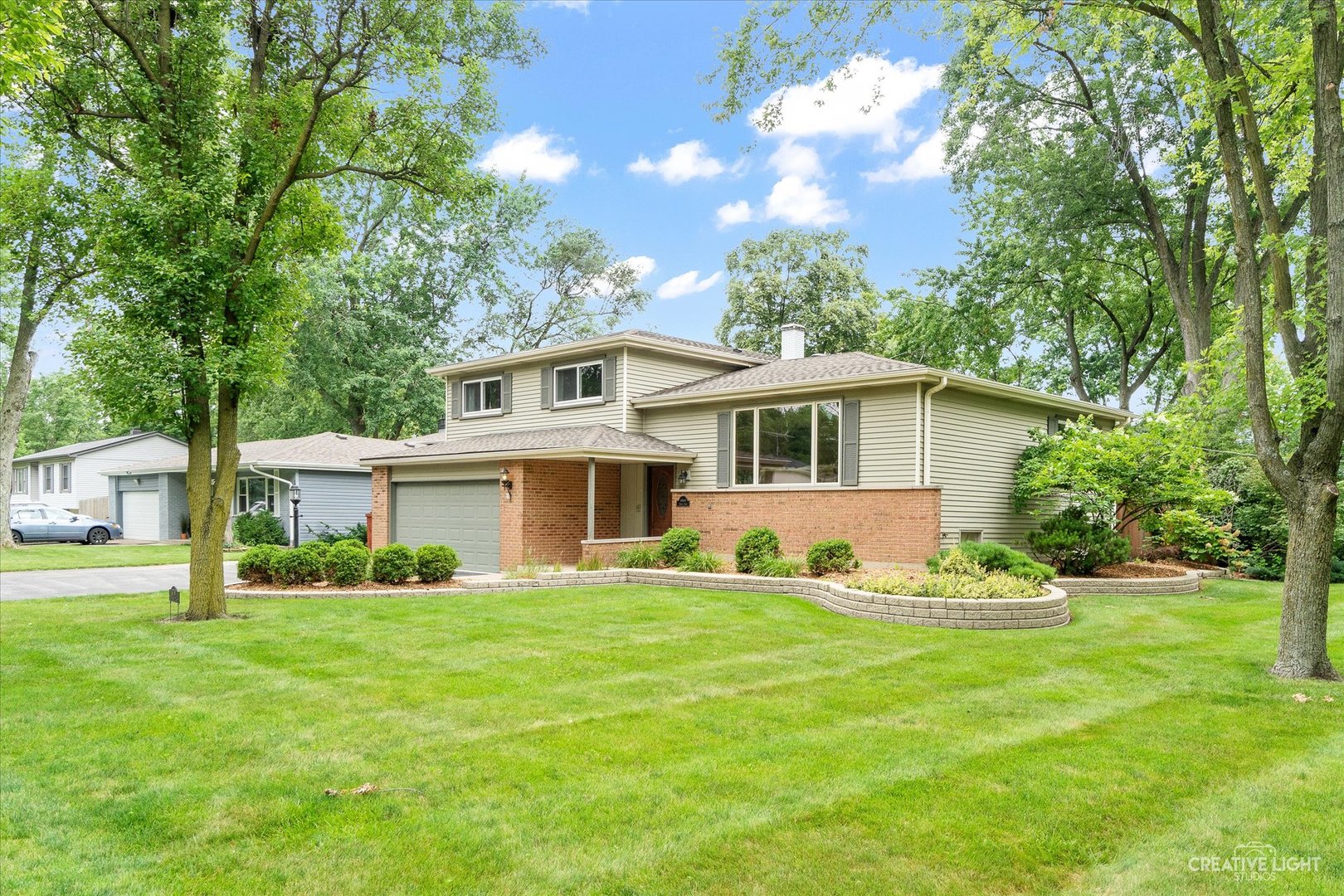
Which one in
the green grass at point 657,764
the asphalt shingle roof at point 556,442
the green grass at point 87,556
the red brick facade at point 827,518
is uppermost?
the asphalt shingle roof at point 556,442

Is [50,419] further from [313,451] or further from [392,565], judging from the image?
[392,565]

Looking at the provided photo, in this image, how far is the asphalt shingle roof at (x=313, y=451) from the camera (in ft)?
82.6

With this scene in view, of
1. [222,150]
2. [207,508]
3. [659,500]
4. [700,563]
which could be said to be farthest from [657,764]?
[659,500]

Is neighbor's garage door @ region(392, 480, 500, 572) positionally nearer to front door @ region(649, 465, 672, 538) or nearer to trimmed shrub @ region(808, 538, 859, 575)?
front door @ region(649, 465, 672, 538)

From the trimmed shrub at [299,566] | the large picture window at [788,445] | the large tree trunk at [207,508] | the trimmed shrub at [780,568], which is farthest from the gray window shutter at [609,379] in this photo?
the large tree trunk at [207,508]

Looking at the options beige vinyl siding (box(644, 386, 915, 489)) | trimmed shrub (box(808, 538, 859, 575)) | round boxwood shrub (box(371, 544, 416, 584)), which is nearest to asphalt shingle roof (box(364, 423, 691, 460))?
beige vinyl siding (box(644, 386, 915, 489))

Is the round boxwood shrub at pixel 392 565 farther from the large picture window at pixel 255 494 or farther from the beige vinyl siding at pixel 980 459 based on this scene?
the large picture window at pixel 255 494

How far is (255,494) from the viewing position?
27609 mm

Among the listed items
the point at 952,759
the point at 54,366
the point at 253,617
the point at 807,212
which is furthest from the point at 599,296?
the point at 54,366

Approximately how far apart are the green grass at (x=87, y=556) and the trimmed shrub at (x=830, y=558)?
1295 cm

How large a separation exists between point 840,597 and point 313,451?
68.2ft

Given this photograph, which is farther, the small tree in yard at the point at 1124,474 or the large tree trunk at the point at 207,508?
the small tree in yard at the point at 1124,474

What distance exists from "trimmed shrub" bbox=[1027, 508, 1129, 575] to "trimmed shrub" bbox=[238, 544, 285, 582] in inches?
516

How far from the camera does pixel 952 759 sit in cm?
497
